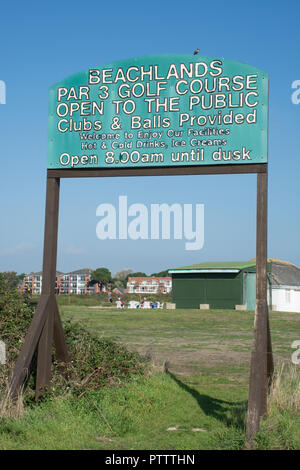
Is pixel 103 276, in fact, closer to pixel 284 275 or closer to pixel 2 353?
pixel 284 275

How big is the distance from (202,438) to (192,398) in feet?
7.20

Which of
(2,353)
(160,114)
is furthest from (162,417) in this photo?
(160,114)

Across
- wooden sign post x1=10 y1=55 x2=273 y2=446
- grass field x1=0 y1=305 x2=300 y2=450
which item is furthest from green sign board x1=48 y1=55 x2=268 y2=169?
grass field x1=0 y1=305 x2=300 y2=450

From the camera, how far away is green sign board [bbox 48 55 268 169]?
23.3ft

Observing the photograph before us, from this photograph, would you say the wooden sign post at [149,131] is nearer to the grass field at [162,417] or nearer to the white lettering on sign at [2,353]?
the grass field at [162,417]

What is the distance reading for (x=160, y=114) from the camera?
7.45 meters

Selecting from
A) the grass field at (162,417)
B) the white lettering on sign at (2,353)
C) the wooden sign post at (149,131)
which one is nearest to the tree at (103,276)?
the grass field at (162,417)

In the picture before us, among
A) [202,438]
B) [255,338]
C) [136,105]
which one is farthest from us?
[136,105]

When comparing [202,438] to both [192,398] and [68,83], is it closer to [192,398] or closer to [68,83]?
[192,398]

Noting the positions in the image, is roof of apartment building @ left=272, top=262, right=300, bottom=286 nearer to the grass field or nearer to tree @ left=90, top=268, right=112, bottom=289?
the grass field

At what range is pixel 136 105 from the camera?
757 cm

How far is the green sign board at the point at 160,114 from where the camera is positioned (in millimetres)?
7098

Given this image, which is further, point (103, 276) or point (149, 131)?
point (103, 276)
